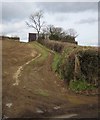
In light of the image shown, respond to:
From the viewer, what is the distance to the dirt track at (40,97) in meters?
15.6

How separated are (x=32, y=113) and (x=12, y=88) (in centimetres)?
467

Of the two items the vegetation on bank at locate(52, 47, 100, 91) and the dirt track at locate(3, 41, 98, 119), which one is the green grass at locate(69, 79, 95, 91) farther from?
the dirt track at locate(3, 41, 98, 119)

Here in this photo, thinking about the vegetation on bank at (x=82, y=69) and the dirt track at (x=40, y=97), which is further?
the vegetation on bank at (x=82, y=69)

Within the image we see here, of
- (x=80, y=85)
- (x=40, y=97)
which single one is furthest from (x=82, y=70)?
(x=40, y=97)

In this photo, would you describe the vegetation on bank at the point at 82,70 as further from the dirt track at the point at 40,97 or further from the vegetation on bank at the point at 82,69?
the dirt track at the point at 40,97

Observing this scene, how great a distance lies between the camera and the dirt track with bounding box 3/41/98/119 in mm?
15594

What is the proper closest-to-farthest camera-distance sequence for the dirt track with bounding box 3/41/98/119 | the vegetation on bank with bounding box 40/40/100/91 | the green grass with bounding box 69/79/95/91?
the dirt track with bounding box 3/41/98/119, the green grass with bounding box 69/79/95/91, the vegetation on bank with bounding box 40/40/100/91

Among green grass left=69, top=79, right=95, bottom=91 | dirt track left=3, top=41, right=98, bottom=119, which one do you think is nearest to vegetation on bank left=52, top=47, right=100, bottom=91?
green grass left=69, top=79, right=95, bottom=91

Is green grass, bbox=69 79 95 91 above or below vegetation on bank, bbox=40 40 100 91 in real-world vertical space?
below

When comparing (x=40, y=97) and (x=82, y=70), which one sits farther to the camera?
(x=82, y=70)

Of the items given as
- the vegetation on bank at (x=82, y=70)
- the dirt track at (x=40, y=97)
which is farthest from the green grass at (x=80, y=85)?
the dirt track at (x=40, y=97)

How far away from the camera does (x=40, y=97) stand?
18281 mm

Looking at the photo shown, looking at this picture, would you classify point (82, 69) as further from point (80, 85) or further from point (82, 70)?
point (80, 85)

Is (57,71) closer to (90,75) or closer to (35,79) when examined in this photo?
(35,79)
